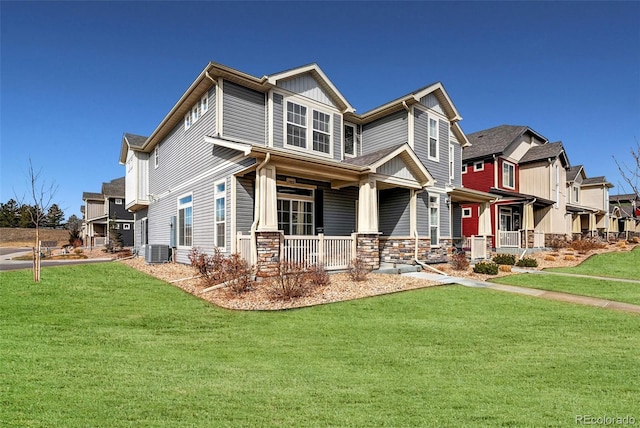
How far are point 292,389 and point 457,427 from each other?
5.57 ft

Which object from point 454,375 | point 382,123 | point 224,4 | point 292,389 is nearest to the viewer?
point 292,389

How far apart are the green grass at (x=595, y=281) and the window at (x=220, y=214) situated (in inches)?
383

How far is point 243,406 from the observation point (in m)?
3.27

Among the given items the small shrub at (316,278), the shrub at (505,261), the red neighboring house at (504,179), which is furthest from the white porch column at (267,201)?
the red neighboring house at (504,179)

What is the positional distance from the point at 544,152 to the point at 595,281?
19732 mm

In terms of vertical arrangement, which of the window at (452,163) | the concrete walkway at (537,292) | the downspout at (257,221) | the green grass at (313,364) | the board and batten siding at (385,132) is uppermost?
the board and batten siding at (385,132)

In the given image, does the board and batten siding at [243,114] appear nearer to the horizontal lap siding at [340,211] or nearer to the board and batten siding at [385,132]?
the horizontal lap siding at [340,211]

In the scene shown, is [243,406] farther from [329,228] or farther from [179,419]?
[329,228]

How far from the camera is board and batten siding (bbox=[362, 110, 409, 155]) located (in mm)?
15461

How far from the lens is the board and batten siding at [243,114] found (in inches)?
464

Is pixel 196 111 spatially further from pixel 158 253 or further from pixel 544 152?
Result: pixel 544 152

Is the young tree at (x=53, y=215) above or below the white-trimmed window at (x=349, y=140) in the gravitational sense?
below

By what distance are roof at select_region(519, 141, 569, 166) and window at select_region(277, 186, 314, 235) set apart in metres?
22.6

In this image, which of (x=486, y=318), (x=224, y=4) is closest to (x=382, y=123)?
(x=224, y=4)
